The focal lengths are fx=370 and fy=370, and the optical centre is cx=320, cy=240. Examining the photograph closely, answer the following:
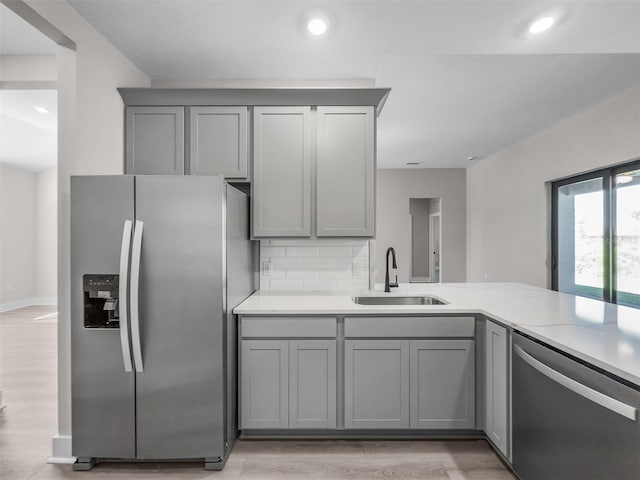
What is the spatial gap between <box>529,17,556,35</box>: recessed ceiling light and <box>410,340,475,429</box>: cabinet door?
2.00 meters

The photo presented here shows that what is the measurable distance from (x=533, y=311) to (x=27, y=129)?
21.1 feet

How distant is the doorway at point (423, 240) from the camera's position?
32.1 feet

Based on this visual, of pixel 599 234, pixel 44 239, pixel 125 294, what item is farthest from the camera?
pixel 44 239

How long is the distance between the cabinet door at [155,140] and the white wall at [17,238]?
6.13 metres

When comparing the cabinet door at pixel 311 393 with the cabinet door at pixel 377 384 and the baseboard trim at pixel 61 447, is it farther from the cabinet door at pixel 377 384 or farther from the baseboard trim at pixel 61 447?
the baseboard trim at pixel 61 447

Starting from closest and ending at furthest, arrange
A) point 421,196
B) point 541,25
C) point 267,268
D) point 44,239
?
point 541,25, point 267,268, point 44,239, point 421,196

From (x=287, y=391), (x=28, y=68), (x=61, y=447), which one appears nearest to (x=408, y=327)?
(x=287, y=391)

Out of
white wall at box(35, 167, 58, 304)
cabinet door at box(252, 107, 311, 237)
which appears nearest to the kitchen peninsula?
cabinet door at box(252, 107, 311, 237)

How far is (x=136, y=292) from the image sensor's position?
1.97 m

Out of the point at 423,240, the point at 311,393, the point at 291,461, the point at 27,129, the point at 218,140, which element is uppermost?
the point at 27,129

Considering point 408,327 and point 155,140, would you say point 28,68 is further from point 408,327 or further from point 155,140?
point 408,327

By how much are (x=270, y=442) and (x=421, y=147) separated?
5297 mm

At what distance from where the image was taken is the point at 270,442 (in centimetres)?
239

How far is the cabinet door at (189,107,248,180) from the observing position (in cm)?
277
